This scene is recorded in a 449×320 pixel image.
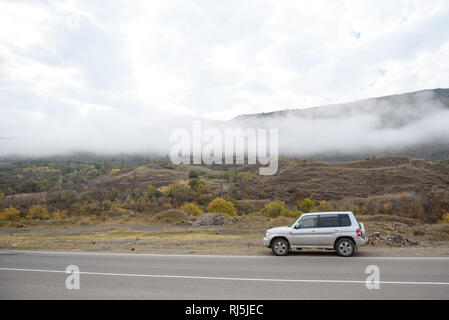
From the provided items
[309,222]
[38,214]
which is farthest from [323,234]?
[38,214]

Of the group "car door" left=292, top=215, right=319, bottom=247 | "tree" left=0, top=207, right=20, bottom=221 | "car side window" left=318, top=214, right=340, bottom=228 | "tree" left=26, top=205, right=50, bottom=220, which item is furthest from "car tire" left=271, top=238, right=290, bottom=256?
"tree" left=26, top=205, right=50, bottom=220

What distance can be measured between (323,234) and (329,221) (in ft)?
2.04

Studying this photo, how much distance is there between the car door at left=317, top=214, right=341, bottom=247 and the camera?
1211 cm

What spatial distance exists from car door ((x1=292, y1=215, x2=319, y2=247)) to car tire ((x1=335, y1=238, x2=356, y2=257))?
0.90m

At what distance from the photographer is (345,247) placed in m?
12.0

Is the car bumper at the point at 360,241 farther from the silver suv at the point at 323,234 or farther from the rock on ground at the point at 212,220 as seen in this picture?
the rock on ground at the point at 212,220

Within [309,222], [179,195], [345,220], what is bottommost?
[179,195]

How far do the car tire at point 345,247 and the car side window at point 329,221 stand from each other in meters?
0.70

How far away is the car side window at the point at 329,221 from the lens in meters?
12.3
